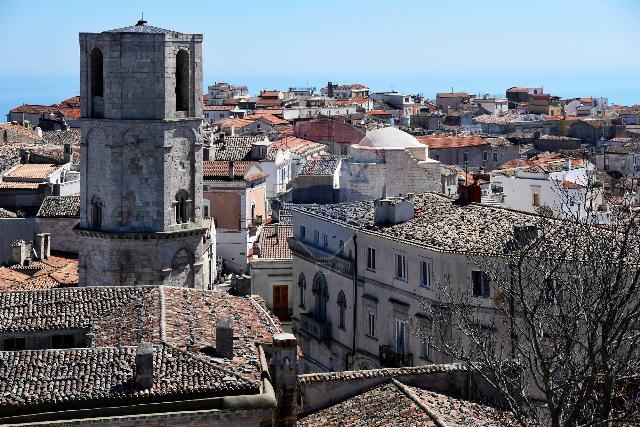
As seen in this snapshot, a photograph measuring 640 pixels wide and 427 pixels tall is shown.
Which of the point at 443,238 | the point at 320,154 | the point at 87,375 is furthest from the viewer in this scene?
the point at 320,154

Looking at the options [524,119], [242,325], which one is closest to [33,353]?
[242,325]

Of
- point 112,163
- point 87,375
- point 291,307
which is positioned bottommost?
point 291,307

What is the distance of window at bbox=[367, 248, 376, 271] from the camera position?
3475cm

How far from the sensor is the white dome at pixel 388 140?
4450 centimetres

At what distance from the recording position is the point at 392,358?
33281mm

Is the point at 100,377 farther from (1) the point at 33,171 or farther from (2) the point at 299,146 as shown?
(2) the point at 299,146

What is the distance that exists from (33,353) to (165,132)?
1501 cm

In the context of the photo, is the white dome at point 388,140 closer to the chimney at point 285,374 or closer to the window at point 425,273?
the window at point 425,273

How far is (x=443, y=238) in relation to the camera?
1276 inches

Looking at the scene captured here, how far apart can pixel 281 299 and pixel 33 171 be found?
22067 millimetres

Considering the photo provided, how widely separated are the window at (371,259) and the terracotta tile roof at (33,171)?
86.2ft

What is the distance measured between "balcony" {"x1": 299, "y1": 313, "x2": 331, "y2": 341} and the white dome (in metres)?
7.97

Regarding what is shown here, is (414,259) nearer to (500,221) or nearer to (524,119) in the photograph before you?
(500,221)

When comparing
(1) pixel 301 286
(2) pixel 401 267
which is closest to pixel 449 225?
(2) pixel 401 267
